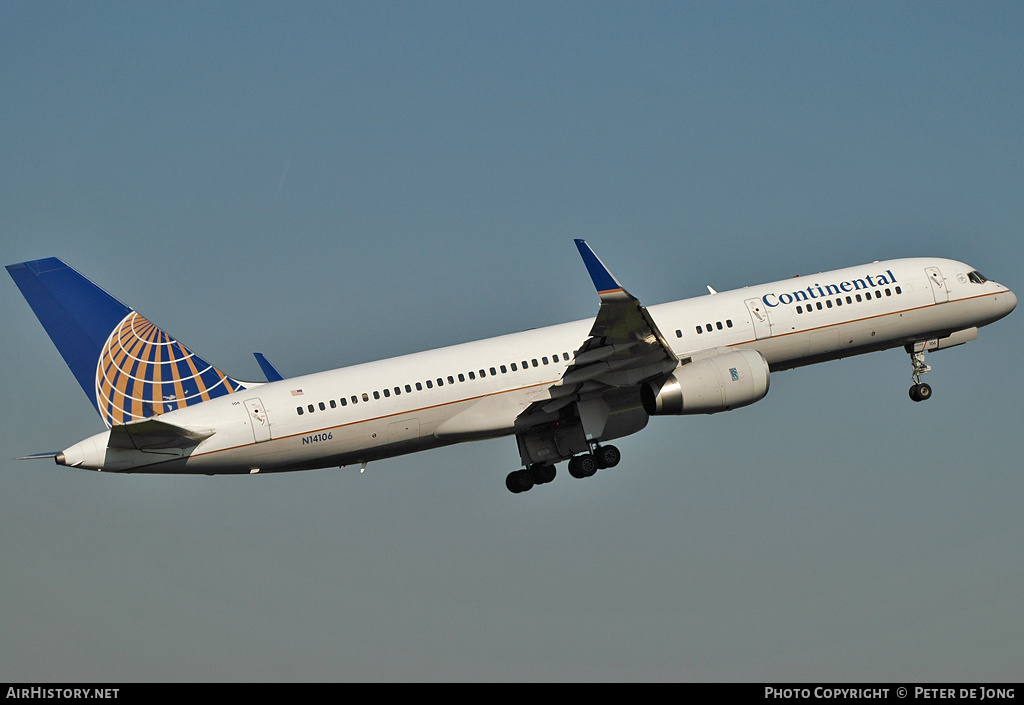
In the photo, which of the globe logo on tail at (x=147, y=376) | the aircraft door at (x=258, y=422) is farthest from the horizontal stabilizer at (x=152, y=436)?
the globe logo on tail at (x=147, y=376)

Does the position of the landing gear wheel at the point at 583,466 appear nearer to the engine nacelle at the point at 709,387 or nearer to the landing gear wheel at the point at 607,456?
the landing gear wheel at the point at 607,456

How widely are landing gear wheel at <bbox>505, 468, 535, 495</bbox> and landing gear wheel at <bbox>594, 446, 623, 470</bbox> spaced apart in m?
2.68

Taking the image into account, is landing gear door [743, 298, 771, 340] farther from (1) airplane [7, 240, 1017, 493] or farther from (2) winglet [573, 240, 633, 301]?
(2) winglet [573, 240, 633, 301]

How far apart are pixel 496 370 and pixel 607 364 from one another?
361 cm

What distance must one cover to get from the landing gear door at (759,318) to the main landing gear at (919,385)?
24.6ft

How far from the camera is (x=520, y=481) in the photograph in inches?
1855

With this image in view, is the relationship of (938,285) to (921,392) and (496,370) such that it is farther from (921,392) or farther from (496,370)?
(496,370)

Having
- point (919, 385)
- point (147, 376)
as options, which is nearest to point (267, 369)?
point (147, 376)

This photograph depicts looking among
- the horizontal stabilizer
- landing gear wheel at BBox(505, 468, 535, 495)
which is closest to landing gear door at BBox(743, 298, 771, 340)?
landing gear wheel at BBox(505, 468, 535, 495)

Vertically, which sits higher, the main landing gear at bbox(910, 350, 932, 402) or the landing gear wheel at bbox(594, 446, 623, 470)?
the main landing gear at bbox(910, 350, 932, 402)

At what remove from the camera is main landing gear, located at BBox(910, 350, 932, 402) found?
49219 mm

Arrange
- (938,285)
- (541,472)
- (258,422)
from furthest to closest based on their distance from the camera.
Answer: (938,285) < (541,472) < (258,422)

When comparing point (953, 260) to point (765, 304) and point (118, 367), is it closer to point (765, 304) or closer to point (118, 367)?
point (765, 304)
